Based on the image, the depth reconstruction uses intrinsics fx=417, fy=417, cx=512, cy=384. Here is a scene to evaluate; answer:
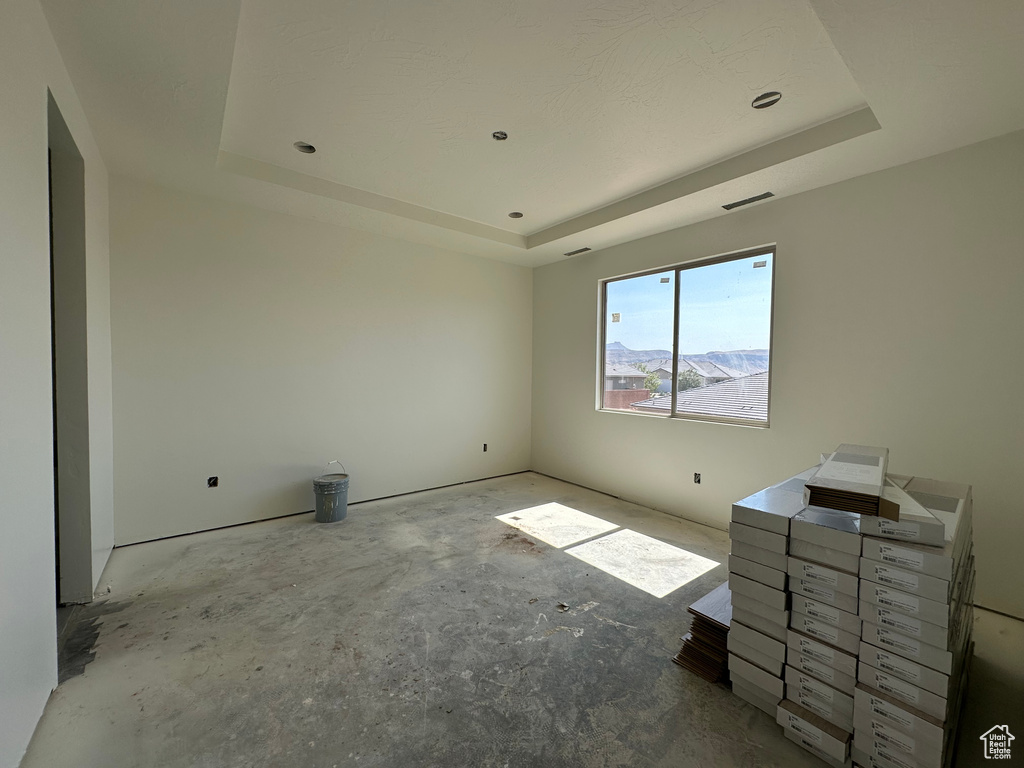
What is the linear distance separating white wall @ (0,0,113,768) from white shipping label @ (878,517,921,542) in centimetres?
294

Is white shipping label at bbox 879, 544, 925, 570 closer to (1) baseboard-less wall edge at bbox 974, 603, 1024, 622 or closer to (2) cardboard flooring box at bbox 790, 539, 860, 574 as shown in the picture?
(2) cardboard flooring box at bbox 790, 539, 860, 574

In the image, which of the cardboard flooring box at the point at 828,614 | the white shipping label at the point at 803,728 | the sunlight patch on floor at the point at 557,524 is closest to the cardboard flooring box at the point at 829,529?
the cardboard flooring box at the point at 828,614

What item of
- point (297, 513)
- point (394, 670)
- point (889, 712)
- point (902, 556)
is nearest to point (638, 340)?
point (902, 556)

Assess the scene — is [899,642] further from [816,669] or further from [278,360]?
[278,360]

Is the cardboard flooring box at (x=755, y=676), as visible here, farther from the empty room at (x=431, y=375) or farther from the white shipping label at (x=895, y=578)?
the white shipping label at (x=895, y=578)

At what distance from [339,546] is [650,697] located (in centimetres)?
254

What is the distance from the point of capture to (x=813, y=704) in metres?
1.63

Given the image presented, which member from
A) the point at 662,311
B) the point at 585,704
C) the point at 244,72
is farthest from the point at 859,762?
the point at 244,72

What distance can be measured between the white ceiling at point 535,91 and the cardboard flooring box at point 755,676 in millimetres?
2711

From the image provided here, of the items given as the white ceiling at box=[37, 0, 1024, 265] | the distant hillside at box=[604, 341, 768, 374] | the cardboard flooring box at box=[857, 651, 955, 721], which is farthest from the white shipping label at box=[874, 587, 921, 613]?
the distant hillside at box=[604, 341, 768, 374]

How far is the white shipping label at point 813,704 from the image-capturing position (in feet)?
5.25

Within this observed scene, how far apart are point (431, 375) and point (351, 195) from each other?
6.80 ft

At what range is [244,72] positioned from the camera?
7.30 ft

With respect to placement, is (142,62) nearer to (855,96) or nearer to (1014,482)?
(855,96)
